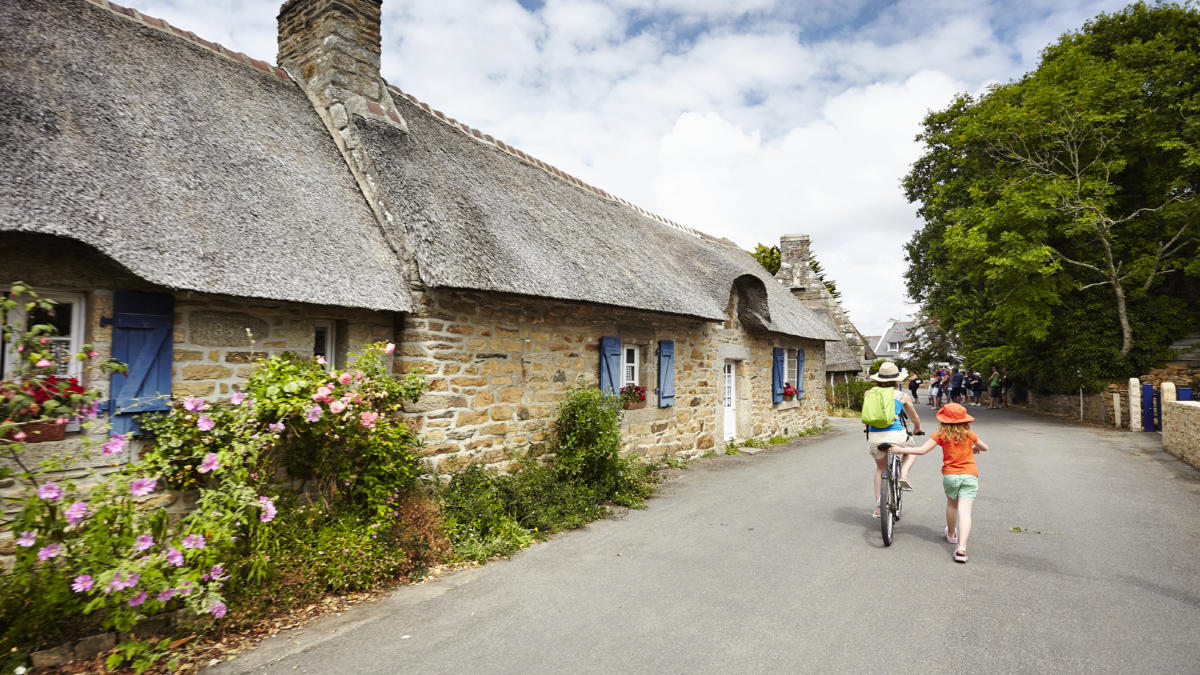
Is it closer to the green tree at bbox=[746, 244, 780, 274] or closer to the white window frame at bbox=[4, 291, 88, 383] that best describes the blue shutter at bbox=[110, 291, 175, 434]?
the white window frame at bbox=[4, 291, 88, 383]

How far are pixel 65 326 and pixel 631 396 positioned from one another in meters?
6.28

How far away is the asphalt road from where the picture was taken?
132 inches

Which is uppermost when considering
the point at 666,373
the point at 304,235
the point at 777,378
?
the point at 304,235

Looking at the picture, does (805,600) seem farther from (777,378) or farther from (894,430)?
(777,378)

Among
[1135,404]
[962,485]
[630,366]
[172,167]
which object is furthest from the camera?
[1135,404]

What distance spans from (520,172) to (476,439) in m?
4.74

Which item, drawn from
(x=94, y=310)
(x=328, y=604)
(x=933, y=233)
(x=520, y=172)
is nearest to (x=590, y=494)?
(x=328, y=604)

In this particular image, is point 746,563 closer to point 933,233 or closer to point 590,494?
point 590,494

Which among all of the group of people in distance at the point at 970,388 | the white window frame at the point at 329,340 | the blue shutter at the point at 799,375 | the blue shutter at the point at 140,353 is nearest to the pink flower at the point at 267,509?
the blue shutter at the point at 140,353

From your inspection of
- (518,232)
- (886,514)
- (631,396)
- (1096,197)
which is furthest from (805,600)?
(1096,197)

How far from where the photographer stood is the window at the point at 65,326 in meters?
3.88

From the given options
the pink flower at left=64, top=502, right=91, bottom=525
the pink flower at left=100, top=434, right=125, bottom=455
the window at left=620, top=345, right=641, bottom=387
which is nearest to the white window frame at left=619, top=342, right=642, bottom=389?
the window at left=620, top=345, right=641, bottom=387

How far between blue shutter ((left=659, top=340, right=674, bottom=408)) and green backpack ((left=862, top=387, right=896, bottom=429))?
4063 millimetres

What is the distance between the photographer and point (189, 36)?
21.6 feet
